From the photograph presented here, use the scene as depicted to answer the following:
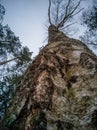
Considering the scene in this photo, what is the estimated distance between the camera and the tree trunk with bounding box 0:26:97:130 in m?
2.21

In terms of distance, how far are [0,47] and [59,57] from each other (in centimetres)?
827

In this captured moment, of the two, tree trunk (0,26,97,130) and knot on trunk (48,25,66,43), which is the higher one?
knot on trunk (48,25,66,43)

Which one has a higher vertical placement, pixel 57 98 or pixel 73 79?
pixel 73 79

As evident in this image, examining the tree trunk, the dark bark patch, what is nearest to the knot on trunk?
the tree trunk

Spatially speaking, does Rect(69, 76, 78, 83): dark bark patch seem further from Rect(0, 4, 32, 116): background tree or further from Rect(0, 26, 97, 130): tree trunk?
Rect(0, 4, 32, 116): background tree

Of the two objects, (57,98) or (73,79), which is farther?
(73,79)

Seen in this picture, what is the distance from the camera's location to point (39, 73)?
312 cm

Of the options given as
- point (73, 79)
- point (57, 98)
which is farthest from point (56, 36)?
point (57, 98)

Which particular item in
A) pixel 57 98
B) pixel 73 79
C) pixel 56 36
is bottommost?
pixel 57 98

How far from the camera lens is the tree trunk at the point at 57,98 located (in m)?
2.21

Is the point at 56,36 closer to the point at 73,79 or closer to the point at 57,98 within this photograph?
the point at 73,79

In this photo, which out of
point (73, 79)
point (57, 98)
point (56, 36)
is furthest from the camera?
point (56, 36)

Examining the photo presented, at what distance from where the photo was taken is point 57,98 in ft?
8.42

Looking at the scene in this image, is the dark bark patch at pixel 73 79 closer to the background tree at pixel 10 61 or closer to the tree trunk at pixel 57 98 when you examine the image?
the tree trunk at pixel 57 98
